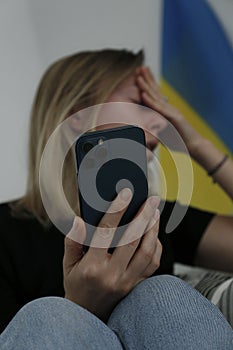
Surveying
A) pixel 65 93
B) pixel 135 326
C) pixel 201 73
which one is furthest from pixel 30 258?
pixel 201 73

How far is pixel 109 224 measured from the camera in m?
0.46

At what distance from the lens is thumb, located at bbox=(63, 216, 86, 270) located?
0.45 meters

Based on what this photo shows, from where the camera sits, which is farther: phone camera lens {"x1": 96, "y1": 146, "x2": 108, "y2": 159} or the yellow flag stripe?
the yellow flag stripe

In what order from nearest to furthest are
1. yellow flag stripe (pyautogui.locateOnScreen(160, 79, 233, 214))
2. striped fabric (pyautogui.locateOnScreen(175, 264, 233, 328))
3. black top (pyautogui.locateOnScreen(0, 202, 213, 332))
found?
1. striped fabric (pyautogui.locateOnScreen(175, 264, 233, 328))
2. black top (pyautogui.locateOnScreen(0, 202, 213, 332))
3. yellow flag stripe (pyautogui.locateOnScreen(160, 79, 233, 214))

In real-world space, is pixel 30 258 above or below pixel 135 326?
below

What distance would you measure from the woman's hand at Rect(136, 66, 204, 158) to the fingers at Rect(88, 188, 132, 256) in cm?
32

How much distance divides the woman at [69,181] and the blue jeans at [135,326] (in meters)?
0.30

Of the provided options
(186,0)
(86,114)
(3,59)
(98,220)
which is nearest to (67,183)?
(86,114)

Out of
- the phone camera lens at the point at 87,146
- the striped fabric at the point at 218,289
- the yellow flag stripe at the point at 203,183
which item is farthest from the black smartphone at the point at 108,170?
the yellow flag stripe at the point at 203,183

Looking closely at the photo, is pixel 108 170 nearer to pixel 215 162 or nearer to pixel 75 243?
pixel 75 243

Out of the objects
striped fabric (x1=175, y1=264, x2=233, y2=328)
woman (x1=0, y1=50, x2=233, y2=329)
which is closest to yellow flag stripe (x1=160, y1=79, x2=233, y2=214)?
woman (x1=0, y1=50, x2=233, y2=329)

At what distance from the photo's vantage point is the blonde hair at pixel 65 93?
764 mm

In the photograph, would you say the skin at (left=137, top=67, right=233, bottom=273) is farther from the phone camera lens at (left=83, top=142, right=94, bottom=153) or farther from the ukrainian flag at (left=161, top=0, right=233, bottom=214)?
the phone camera lens at (left=83, top=142, right=94, bottom=153)

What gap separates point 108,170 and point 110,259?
0.26 ft
